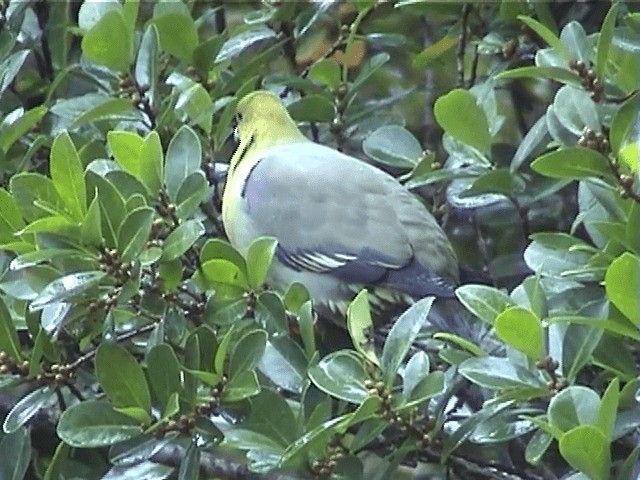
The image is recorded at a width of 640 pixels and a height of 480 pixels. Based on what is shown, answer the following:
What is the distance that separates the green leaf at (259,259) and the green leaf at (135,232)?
0.74ft

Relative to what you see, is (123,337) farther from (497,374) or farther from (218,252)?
(497,374)

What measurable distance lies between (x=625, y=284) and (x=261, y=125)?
1.04m

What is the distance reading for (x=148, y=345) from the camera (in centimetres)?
170

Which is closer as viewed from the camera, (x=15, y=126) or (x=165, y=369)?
(x=165, y=369)

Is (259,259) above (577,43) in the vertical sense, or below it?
below

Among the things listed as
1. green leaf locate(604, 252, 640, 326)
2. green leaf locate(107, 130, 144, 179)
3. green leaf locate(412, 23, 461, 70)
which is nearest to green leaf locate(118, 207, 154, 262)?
green leaf locate(107, 130, 144, 179)

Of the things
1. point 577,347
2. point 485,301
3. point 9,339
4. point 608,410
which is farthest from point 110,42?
point 608,410

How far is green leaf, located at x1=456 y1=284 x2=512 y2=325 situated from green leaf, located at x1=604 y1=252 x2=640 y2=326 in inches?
6.2

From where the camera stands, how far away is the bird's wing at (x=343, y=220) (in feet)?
7.09

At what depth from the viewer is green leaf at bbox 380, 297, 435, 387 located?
1548 millimetres

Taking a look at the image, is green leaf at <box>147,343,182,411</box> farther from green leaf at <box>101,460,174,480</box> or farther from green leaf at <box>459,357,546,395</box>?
green leaf at <box>459,357,546,395</box>

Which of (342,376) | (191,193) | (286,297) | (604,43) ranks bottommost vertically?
(286,297)

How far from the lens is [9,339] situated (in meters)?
1.69

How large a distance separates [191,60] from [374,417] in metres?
0.85
